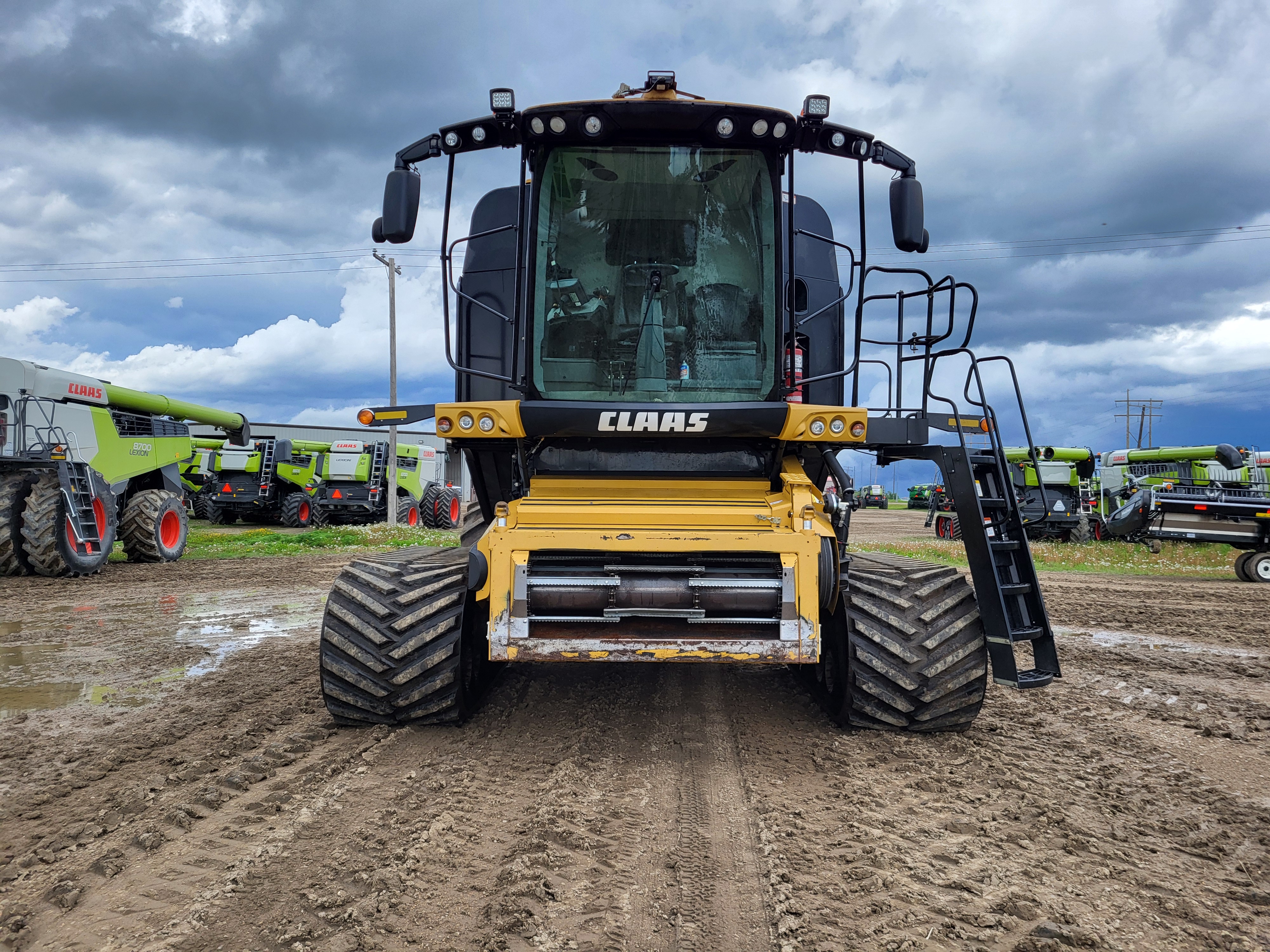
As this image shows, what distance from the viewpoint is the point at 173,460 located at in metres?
15.7

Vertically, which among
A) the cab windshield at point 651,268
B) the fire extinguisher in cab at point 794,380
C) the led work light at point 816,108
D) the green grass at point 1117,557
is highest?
the led work light at point 816,108

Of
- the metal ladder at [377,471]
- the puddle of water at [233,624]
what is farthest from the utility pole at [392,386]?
the puddle of water at [233,624]

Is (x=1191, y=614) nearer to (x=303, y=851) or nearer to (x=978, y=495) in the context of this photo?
(x=978, y=495)

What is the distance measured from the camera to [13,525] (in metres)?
11.2

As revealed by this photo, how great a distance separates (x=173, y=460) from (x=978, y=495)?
15705 millimetres

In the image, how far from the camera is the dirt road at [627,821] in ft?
7.92

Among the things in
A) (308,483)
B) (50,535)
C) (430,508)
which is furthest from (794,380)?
(308,483)

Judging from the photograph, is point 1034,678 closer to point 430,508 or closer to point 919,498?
point 430,508

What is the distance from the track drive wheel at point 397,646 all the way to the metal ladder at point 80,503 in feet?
32.0

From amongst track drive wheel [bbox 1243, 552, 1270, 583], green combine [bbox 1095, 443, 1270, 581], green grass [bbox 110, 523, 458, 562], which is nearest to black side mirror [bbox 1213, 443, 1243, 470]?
green combine [bbox 1095, 443, 1270, 581]

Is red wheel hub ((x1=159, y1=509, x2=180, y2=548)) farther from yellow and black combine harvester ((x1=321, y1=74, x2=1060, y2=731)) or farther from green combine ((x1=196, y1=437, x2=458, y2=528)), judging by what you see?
yellow and black combine harvester ((x1=321, y1=74, x2=1060, y2=731))

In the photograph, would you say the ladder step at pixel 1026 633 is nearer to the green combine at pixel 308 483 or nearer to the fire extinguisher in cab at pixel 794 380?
the fire extinguisher in cab at pixel 794 380

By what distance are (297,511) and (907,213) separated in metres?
23.0

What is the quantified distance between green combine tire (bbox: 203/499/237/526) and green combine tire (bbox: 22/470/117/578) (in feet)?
47.1
